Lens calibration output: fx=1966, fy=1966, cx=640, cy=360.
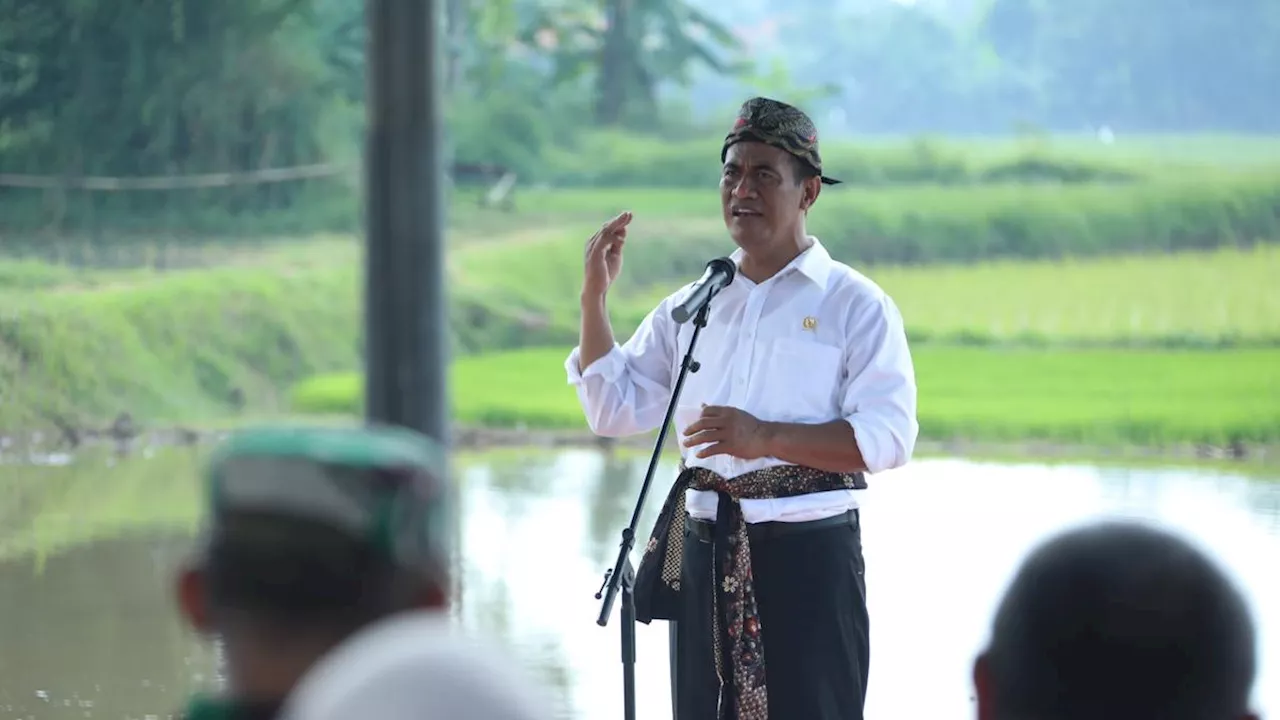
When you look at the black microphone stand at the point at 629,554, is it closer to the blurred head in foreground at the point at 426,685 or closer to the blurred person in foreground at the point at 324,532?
the blurred person in foreground at the point at 324,532

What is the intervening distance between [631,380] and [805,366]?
0.25m

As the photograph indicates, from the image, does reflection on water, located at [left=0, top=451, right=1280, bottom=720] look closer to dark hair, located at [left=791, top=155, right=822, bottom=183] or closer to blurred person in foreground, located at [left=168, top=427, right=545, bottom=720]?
dark hair, located at [left=791, top=155, right=822, bottom=183]

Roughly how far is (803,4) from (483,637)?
10.3 metres

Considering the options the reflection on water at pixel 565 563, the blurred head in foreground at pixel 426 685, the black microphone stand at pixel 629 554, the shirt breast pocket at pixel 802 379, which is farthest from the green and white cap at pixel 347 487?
the reflection on water at pixel 565 563

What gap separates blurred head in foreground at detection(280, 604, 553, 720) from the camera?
2.74ft

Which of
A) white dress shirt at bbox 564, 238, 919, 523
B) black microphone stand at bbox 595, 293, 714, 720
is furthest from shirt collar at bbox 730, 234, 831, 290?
black microphone stand at bbox 595, 293, 714, 720

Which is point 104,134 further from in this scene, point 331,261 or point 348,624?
point 348,624

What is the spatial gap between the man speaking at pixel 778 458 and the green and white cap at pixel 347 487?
1245mm

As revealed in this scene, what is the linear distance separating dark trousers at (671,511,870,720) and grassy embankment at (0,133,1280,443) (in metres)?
6.51

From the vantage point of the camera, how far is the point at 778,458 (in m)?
2.23

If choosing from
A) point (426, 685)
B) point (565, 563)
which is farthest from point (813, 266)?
point (565, 563)

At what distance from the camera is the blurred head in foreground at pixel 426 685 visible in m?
0.83

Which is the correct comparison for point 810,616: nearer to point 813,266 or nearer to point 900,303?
point 813,266

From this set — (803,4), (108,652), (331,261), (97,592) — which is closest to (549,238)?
(331,261)
